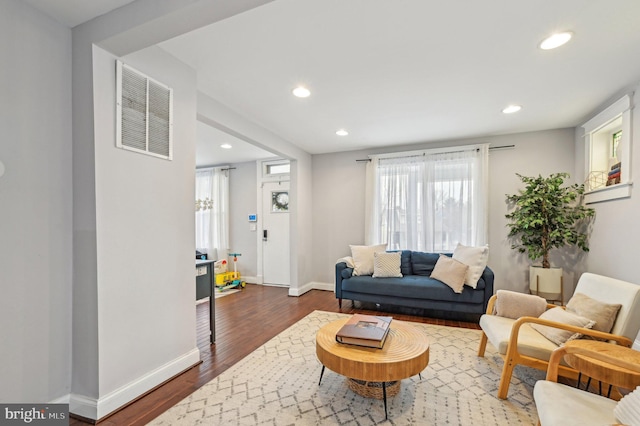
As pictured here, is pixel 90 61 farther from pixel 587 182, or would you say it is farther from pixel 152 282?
pixel 587 182

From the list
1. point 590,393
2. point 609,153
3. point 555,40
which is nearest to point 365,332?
point 590,393

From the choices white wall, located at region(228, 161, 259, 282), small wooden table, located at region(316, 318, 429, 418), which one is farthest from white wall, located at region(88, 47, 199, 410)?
white wall, located at region(228, 161, 259, 282)

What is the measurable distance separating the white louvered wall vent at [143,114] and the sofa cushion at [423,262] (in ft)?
11.6

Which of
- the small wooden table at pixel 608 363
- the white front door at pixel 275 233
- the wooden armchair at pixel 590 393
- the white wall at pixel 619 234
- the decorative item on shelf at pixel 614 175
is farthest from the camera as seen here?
the white front door at pixel 275 233

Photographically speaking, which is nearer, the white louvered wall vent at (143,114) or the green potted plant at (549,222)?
the white louvered wall vent at (143,114)

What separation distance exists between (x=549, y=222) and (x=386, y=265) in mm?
2171

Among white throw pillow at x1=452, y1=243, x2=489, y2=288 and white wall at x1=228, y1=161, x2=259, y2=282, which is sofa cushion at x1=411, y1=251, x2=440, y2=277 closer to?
white throw pillow at x1=452, y1=243, x2=489, y2=288

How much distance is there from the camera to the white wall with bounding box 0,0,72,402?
5.30 ft

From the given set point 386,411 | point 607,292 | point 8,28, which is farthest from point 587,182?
point 8,28

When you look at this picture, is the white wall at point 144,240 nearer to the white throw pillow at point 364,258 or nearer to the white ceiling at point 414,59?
the white ceiling at point 414,59

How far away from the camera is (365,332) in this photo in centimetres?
206

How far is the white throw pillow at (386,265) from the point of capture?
4070mm

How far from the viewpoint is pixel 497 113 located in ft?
11.3

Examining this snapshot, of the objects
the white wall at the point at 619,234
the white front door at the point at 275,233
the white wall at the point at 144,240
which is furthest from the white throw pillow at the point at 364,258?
the white wall at the point at 619,234
